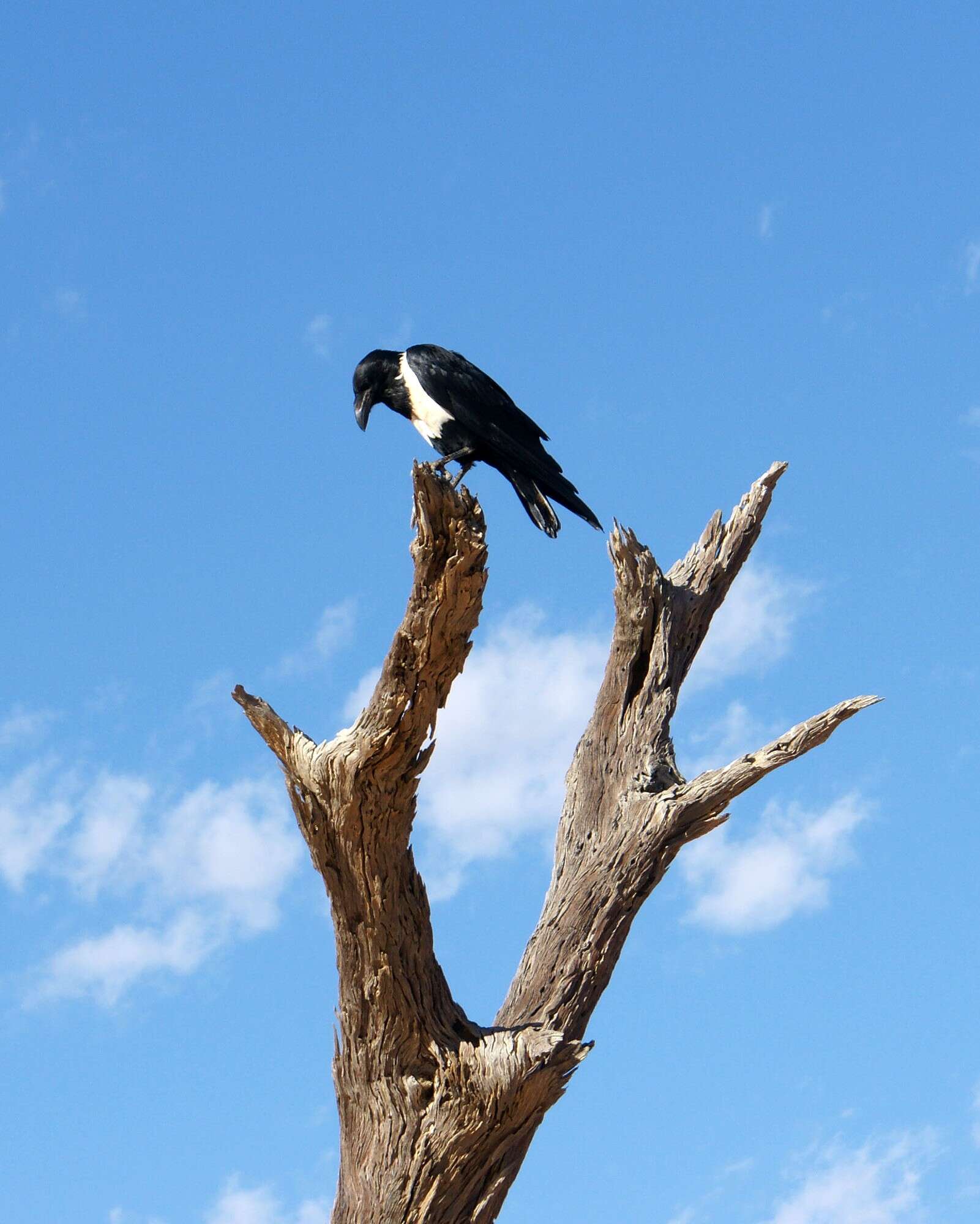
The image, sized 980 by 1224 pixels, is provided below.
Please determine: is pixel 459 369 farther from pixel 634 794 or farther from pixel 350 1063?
pixel 350 1063

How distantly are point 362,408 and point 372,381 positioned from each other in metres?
0.14

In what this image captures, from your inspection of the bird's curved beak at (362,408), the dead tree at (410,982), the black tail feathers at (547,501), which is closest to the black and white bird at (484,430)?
the black tail feathers at (547,501)

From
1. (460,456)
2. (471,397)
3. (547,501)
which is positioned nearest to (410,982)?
(547,501)

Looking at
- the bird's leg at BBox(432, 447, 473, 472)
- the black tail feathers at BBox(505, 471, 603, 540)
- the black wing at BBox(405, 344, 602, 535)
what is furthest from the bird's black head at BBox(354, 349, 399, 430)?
the black tail feathers at BBox(505, 471, 603, 540)

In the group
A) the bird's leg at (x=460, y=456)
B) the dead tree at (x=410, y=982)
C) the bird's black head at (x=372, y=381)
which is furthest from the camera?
the bird's black head at (x=372, y=381)

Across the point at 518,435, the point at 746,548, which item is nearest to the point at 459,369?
the point at 518,435

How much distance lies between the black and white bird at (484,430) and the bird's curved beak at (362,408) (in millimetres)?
287

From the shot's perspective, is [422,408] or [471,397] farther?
[422,408]

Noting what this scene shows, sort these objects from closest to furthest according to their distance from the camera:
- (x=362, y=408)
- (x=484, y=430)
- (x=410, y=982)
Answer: (x=410, y=982), (x=484, y=430), (x=362, y=408)

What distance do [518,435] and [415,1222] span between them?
3.23 metres

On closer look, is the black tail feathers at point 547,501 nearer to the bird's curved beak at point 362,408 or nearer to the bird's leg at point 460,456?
the bird's leg at point 460,456

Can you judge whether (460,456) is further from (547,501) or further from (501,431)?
(547,501)

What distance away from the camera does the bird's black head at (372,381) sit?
580cm

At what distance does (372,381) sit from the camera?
5.83 m
